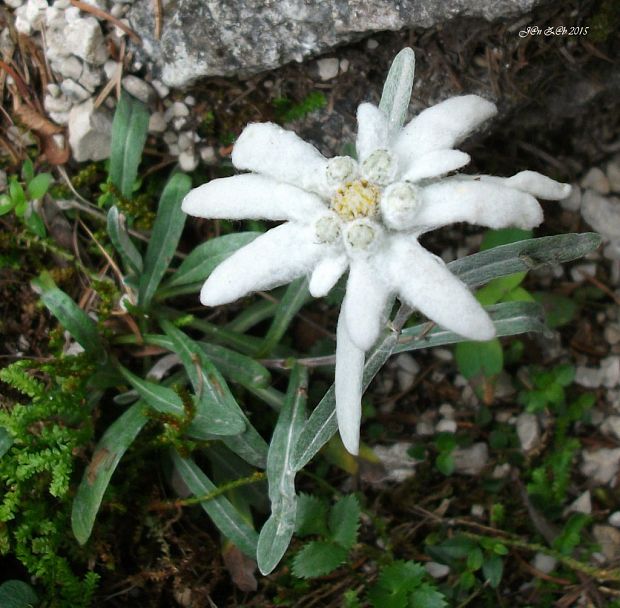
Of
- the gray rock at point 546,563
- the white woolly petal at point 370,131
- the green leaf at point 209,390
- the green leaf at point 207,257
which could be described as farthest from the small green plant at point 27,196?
the gray rock at point 546,563

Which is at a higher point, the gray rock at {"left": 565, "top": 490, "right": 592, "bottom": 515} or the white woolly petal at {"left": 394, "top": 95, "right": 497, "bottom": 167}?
the white woolly petal at {"left": 394, "top": 95, "right": 497, "bottom": 167}

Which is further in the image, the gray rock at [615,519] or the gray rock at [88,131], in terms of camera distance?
the gray rock at [615,519]

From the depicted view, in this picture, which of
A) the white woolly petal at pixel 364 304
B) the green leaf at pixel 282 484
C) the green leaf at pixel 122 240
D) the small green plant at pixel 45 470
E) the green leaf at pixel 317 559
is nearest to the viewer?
the white woolly petal at pixel 364 304

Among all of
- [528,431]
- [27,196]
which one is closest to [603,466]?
[528,431]

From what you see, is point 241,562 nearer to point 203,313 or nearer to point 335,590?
point 335,590

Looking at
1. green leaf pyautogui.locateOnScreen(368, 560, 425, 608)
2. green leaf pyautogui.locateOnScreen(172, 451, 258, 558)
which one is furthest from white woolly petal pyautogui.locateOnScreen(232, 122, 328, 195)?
green leaf pyautogui.locateOnScreen(368, 560, 425, 608)

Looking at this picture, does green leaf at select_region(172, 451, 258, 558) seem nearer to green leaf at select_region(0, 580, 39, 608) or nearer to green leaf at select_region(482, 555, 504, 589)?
green leaf at select_region(0, 580, 39, 608)

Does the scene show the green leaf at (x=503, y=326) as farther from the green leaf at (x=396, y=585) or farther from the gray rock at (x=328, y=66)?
the gray rock at (x=328, y=66)
